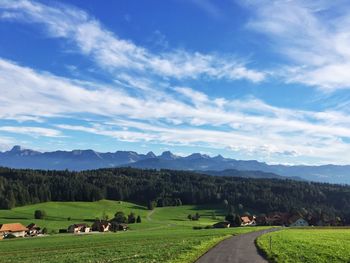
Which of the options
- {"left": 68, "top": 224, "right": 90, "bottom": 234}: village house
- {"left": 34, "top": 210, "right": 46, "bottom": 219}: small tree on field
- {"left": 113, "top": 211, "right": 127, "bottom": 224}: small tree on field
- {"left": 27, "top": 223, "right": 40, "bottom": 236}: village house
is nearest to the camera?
{"left": 27, "top": 223, "right": 40, "bottom": 236}: village house

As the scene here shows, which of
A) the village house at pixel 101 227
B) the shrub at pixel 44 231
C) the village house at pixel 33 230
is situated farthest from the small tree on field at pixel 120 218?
the shrub at pixel 44 231

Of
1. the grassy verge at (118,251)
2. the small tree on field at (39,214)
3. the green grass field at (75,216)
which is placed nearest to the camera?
the grassy verge at (118,251)

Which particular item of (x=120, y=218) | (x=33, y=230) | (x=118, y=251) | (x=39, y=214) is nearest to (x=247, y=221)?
(x=120, y=218)

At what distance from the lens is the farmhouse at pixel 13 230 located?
12400cm

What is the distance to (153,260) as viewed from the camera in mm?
33094

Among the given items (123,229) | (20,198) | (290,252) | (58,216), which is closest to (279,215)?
(123,229)

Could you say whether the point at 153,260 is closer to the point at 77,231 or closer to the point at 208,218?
the point at 77,231

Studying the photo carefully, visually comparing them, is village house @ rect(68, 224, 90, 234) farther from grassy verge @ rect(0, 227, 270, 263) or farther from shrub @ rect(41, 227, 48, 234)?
grassy verge @ rect(0, 227, 270, 263)

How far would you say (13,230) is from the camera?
126938mm

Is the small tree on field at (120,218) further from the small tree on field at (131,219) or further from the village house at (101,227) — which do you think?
the village house at (101,227)

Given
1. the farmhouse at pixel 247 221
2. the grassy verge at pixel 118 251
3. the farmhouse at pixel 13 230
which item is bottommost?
the farmhouse at pixel 13 230

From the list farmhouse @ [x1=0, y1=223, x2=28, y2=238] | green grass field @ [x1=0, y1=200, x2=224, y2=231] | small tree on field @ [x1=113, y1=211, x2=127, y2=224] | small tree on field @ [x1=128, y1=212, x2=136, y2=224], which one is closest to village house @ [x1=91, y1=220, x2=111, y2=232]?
green grass field @ [x1=0, y1=200, x2=224, y2=231]

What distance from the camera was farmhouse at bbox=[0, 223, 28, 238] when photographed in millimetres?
124000

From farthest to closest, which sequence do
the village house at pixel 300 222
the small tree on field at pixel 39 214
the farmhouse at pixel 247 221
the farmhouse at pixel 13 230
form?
the farmhouse at pixel 247 221, the village house at pixel 300 222, the small tree on field at pixel 39 214, the farmhouse at pixel 13 230
